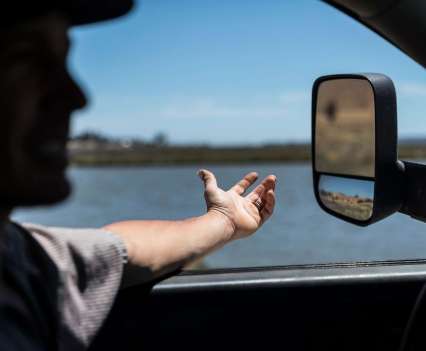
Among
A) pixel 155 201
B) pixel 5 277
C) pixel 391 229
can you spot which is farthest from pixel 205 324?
pixel 155 201

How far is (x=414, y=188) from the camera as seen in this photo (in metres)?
1.67

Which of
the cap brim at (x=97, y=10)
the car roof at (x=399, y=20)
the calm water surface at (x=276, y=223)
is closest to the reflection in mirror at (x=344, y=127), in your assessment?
the car roof at (x=399, y=20)

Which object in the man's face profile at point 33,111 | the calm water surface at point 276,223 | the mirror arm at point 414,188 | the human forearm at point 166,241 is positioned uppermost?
the man's face profile at point 33,111

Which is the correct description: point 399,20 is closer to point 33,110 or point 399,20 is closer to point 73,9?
point 73,9

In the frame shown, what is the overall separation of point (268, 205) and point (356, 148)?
435 millimetres

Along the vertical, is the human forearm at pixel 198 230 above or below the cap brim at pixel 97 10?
below

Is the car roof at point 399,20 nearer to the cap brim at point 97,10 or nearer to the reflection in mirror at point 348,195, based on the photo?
the reflection in mirror at point 348,195

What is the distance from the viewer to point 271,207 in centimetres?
222

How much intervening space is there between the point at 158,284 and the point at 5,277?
0.77 meters

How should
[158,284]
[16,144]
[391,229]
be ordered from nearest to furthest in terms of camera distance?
[16,144], [158,284], [391,229]

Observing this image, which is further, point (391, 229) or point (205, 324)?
point (391, 229)

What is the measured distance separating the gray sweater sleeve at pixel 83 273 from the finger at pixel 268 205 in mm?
588

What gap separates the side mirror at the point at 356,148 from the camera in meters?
1.61

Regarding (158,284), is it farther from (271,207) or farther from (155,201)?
(155,201)
